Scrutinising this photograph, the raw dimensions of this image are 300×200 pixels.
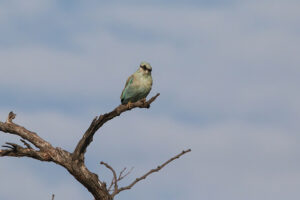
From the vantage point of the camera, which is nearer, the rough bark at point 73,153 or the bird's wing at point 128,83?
the rough bark at point 73,153

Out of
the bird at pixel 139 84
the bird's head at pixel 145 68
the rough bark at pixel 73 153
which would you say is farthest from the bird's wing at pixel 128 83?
the rough bark at pixel 73 153

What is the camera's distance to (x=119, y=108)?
11.9 metres

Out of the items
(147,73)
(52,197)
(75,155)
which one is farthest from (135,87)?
(52,197)

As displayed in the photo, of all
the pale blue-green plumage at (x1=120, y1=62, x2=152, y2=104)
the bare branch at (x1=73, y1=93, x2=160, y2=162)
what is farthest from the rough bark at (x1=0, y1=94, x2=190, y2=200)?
the pale blue-green plumage at (x1=120, y1=62, x2=152, y2=104)

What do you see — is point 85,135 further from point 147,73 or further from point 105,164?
point 147,73

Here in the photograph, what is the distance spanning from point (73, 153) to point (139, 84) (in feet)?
11.6

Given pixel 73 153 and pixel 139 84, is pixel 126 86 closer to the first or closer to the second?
pixel 139 84

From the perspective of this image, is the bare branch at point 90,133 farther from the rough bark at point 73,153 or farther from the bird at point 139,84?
the bird at point 139,84

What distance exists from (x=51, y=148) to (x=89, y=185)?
1113 mm

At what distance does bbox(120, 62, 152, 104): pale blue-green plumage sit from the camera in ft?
47.4

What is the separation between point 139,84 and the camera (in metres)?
14.5

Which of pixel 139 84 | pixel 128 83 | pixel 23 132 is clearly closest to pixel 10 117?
pixel 23 132

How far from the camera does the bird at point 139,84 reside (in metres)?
14.4

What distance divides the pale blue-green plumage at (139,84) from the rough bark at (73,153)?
2192mm
